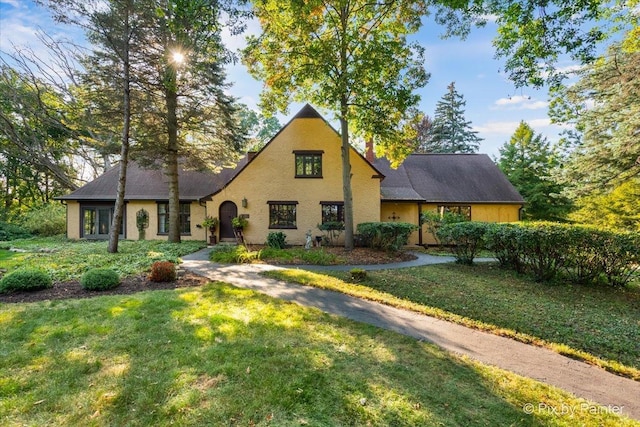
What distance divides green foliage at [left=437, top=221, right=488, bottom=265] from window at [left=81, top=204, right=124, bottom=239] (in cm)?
1915

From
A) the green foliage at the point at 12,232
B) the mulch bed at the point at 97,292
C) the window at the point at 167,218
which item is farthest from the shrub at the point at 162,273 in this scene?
the green foliage at the point at 12,232

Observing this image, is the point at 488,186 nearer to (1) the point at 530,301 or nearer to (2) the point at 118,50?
(1) the point at 530,301

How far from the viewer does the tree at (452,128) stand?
33.3m

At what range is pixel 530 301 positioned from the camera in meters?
6.59

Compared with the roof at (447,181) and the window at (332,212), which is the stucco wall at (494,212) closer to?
the roof at (447,181)

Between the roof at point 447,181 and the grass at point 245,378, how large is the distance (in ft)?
42.2

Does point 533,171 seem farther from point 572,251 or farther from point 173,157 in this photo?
point 173,157

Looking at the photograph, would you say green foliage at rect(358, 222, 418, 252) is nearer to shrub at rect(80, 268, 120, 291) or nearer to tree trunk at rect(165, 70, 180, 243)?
shrub at rect(80, 268, 120, 291)

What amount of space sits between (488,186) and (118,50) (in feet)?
67.5

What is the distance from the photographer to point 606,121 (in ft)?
35.6

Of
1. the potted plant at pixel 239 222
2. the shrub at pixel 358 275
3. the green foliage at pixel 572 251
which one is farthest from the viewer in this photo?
A: the potted plant at pixel 239 222

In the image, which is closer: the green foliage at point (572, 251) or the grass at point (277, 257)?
the green foliage at point (572, 251)

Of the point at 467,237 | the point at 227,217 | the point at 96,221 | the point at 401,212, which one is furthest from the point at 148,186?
the point at 467,237

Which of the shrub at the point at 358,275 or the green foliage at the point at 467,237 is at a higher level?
the green foliage at the point at 467,237
